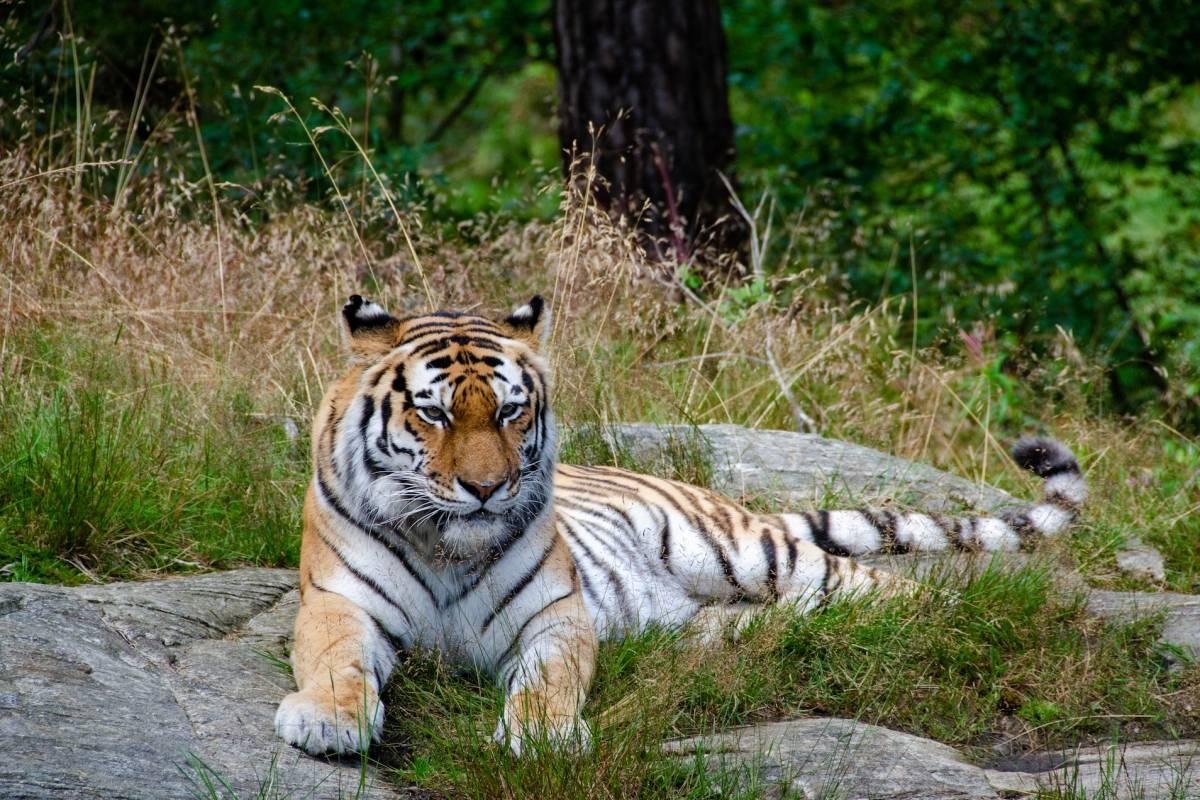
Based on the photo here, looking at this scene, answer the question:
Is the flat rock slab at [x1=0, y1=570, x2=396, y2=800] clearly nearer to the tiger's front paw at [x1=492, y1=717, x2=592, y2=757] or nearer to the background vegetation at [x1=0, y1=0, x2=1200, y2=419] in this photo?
the tiger's front paw at [x1=492, y1=717, x2=592, y2=757]

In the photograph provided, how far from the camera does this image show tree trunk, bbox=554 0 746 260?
26.7 ft

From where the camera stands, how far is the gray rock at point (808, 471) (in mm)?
5660

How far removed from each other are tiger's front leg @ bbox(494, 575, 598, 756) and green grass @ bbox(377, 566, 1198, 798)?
2.8 inches

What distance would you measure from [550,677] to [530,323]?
109cm

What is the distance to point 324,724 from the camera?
331 centimetres

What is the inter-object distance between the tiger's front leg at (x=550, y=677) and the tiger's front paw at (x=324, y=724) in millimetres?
331

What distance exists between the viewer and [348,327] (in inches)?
158

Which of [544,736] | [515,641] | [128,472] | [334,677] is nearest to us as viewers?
[544,736]

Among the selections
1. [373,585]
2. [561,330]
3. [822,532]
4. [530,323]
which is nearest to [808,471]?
[822,532]

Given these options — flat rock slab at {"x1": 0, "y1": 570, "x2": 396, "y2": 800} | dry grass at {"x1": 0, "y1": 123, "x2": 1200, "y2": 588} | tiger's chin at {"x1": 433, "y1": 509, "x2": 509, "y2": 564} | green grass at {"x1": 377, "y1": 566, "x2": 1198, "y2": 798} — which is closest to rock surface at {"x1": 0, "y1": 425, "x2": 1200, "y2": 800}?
flat rock slab at {"x1": 0, "y1": 570, "x2": 396, "y2": 800}

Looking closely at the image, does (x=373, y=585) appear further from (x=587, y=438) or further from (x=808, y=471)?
(x=808, y=471)

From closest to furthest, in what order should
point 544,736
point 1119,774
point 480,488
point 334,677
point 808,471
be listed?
point 544,736, point 1119,774, point 334,677, point 480,488, point 808,471

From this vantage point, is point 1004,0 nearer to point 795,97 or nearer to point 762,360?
Answer: point 795,97

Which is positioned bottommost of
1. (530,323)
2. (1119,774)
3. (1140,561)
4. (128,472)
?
(1140,561)
